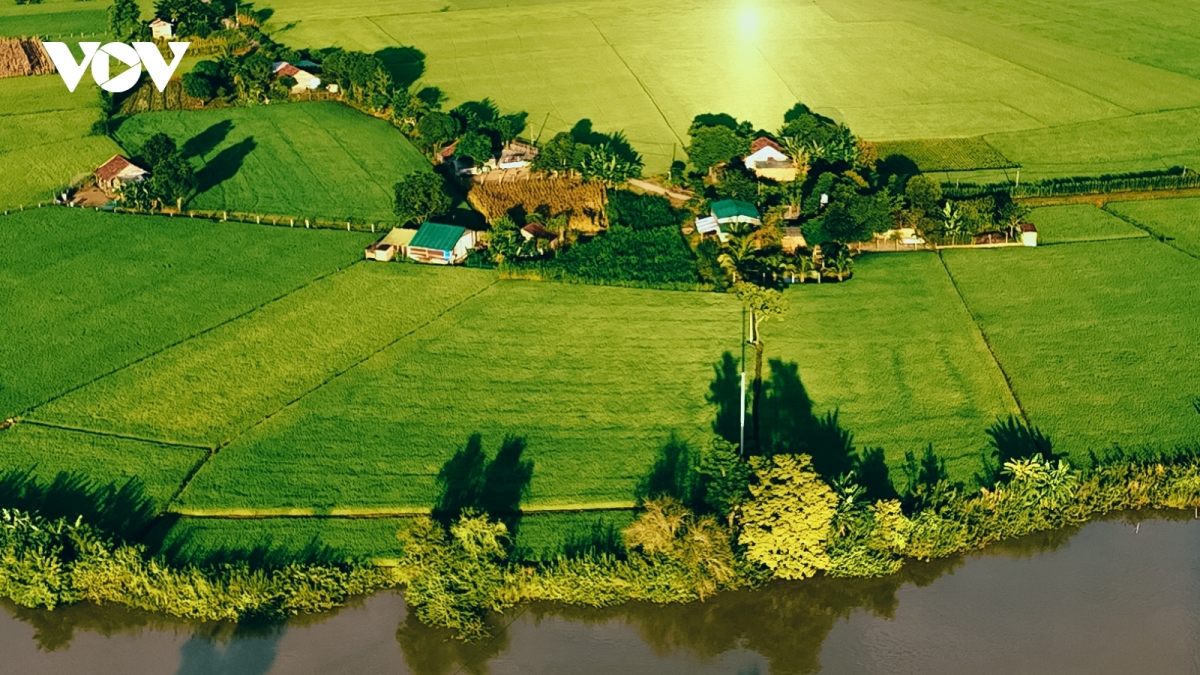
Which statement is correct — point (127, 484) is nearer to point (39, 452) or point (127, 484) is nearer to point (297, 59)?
point (39, 452)

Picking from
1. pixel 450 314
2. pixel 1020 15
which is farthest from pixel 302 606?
pixel 1020 15

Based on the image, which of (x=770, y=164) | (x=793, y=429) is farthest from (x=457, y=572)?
(x=770, y=164)

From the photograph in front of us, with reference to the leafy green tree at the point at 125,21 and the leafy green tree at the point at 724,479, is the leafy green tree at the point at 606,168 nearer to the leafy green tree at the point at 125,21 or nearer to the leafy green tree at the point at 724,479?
the leafy green tree at the point at 724,479

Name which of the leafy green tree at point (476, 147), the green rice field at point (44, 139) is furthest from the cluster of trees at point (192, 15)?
the leafy green tree at point (476, 147)

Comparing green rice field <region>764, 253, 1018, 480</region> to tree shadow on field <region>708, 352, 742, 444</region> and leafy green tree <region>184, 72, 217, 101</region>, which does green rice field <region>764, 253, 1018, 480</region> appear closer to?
tree shadow on field <region>708, 352, 742, 444</region>

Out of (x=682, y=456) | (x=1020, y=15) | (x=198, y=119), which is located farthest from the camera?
(x=1020, y=15)

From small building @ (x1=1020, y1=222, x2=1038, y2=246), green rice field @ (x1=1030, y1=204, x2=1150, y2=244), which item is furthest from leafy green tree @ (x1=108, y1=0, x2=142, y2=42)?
green rice field @ (x1=1030, y1=204, x2=1150, y2=244)
